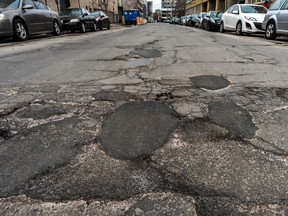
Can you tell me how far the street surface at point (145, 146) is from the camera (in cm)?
161

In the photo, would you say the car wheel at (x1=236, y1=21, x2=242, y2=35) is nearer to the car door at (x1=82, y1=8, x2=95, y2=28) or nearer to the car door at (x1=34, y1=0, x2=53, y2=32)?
the car door at (x1=82, y1=8, x2=95, y2=28)

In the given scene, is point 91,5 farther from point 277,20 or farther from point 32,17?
point 277,20

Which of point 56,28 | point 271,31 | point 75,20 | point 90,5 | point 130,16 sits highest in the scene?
point 90,5

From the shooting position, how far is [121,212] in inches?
59.7

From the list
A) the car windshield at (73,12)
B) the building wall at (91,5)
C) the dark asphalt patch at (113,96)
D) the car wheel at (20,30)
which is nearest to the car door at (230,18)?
the car windshield at (73,12)

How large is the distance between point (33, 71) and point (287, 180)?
4756mm

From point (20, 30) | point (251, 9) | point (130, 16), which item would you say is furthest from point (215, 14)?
point (130, 16)

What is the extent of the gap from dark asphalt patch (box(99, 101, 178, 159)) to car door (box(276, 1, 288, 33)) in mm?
9251

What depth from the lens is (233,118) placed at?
2.77m

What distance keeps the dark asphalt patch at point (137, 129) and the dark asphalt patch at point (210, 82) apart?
1116mm

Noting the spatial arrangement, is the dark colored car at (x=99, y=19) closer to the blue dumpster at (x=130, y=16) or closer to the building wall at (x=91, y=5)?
the building wall at (x=91, y=5)

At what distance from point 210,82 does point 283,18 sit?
8.01 m

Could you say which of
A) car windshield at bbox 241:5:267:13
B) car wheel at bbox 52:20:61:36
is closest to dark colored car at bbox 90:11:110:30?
car wheel at bbox 52:20:61:36

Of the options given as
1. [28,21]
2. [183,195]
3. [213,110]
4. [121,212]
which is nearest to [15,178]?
[121,212]
